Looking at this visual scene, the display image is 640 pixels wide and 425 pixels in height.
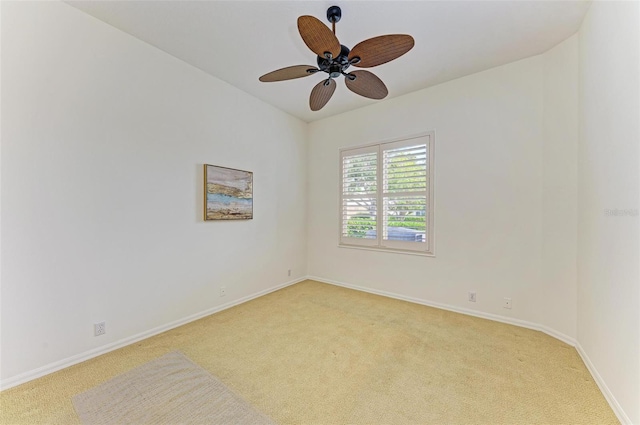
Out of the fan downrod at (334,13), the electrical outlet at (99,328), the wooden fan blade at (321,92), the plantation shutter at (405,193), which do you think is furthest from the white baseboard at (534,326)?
the fan downrod at (334,13)

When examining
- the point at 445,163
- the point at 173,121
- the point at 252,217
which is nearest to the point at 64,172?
the point at 173,121

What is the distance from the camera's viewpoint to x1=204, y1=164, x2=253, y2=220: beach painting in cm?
300

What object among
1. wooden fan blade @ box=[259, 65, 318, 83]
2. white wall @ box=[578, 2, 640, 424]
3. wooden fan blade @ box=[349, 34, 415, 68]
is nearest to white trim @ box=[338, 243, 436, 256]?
white wall @ box=[578, 2, 640, 424]

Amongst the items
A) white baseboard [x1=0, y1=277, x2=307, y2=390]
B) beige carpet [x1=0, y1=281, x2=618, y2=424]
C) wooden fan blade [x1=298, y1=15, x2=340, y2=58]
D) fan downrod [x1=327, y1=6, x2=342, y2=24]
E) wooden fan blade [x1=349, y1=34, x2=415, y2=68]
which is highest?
fan downrod [x1=327, y1=6, x2=342, y2=24]

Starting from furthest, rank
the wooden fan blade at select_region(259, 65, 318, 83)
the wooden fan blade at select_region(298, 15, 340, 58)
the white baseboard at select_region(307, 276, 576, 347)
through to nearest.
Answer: the white baseboard at select_region(307, 276, 576, 347), the wooden fan blade at select_region(259, 65, 318, 83), the wooden fan blade at select_region(298, 15, 340, 58)

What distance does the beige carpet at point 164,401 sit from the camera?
4.93 ft

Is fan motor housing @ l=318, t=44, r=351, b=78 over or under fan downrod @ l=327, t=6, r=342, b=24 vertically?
under

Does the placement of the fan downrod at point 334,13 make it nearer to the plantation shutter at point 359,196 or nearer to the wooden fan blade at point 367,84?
the wooden fan blade at point 367,84

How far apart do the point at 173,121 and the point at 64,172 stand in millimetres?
1053

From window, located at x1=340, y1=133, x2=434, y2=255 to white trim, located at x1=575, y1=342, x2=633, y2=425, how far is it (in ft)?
5.16

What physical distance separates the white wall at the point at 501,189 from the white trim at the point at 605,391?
375 millimetres

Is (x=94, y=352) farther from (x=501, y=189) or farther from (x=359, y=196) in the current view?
(x=501, y=189)

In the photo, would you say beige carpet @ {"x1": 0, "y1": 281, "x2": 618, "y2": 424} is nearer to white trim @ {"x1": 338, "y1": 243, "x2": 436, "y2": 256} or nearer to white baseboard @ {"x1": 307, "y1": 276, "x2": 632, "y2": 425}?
white baseboard @ {"x1": 307, "y1": 276, "x2": 632, "y2": 425}

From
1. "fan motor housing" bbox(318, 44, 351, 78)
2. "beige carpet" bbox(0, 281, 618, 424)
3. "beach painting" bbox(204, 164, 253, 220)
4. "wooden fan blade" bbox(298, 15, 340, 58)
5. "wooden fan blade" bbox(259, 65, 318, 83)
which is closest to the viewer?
"wooden fan blade" bbox(298, 15, 340, 58)
